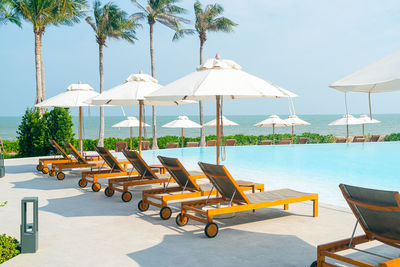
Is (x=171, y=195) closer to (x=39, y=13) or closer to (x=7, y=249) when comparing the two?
A: (x=7, y=249)

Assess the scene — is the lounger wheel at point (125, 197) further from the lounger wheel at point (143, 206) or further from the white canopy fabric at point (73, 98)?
the white canopy fabric at point (73, 98)

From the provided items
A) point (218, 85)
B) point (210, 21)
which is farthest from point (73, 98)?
point (210, 21)

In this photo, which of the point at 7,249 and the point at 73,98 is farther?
the point at 73,98

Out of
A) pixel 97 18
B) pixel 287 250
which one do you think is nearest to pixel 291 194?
pixel 287 250

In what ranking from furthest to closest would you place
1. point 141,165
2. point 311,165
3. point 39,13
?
point 39,13
point 311,165
point 141,165

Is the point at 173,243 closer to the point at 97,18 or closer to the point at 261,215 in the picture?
the point at 261,215

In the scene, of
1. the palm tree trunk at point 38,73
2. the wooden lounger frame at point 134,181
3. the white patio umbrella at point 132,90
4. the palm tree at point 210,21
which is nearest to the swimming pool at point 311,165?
the wooden lounger frame at point 134,181

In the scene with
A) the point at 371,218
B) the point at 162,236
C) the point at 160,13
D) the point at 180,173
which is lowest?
the point at 162,236

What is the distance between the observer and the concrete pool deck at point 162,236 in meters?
4.55

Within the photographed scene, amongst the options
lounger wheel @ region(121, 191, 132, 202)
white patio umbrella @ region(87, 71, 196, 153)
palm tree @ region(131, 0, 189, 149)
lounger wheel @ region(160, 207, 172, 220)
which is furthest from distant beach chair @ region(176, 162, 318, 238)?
palm tree @ region(131, 0, 189, 149)

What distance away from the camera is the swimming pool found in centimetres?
1130

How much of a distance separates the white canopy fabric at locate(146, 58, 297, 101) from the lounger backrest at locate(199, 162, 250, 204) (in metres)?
1.00

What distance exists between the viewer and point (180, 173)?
269 inches

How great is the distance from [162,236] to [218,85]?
86.3 inches
